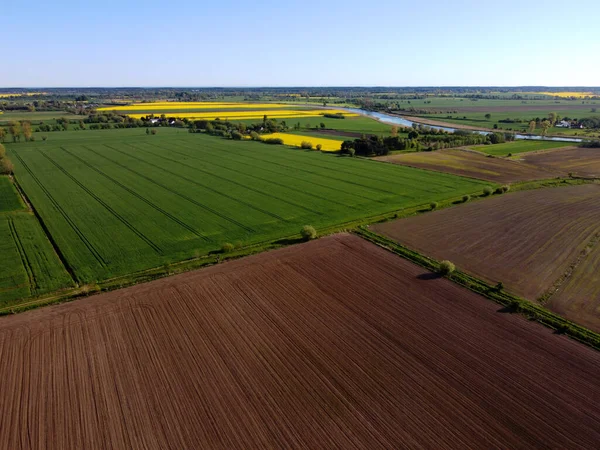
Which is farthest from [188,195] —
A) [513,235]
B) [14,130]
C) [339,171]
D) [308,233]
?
[14,130]

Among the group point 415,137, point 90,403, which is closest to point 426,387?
point 90,403

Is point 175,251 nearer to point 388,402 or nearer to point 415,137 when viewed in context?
point 388,402

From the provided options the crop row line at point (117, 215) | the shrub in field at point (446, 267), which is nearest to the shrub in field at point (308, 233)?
the shrub in field at point (446, 267)

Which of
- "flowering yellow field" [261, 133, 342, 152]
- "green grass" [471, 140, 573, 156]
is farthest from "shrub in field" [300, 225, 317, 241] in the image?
"green grass" [471, 140, 573, 156]

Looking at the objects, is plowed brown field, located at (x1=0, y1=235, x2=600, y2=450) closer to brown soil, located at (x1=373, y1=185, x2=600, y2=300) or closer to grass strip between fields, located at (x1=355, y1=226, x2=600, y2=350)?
grass strip between fields, located at (x1=355, y1=226, x2=600, y2=350)

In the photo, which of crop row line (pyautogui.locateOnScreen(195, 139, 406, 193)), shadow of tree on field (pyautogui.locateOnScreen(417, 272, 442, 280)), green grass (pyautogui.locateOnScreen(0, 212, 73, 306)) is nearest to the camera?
green grass (pyautogui.locateOnScreen(0, 212, 73, 306))

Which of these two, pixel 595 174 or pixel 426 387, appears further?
pixel 595 174

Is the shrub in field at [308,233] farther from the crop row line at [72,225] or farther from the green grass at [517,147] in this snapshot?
the green grass at [517,147]
